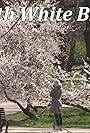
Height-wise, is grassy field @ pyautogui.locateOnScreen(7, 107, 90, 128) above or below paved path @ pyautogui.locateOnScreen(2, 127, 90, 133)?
below

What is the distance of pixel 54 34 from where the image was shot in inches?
942

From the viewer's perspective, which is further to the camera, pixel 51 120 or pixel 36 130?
pixel 51 120

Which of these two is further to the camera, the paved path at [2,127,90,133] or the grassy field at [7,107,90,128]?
the grassy field at [7,107,90,128]

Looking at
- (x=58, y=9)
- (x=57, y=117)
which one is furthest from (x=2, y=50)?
(x=58, y=9)

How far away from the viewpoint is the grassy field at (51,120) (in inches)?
846

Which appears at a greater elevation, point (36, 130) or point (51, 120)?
point (36, 130)

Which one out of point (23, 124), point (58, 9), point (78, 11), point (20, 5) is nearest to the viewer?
point (23, 124)

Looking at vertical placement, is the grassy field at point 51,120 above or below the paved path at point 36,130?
below

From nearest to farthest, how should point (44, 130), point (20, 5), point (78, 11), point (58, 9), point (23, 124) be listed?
point (44, 130)
point (23, 124)
point (20, 5)
point (58, 9)
point (78, 11)

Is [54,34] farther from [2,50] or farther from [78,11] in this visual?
[78,11]

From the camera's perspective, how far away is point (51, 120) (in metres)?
22.5

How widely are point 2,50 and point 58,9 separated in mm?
8203

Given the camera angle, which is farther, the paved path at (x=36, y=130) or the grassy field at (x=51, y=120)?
the grassy field at (x=51, y=120)

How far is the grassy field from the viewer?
21.5 m
